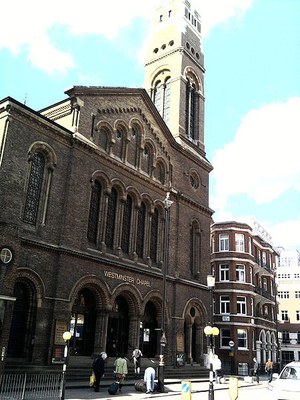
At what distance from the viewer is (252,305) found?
4494 cm

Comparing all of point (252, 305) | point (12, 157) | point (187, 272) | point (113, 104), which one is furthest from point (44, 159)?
point (252, 305)

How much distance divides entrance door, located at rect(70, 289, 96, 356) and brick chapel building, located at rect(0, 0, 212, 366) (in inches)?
2.3

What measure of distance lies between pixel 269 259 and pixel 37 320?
126 ft

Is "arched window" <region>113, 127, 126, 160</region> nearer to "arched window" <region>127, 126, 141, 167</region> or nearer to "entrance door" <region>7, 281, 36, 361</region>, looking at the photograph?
"arched window" <region>127, 126, 141, 167</region>

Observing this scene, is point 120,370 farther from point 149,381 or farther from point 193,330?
point 193,330

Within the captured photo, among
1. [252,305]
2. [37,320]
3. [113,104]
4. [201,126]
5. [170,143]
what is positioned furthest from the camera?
[252,305]

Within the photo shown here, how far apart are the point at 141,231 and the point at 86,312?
7252 mm

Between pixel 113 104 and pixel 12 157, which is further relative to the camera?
pixel 113 104

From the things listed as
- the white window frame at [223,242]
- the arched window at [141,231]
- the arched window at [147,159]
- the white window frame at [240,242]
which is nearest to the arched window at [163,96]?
the arched window at [147,159]

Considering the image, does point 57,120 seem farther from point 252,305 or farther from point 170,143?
point 252,305

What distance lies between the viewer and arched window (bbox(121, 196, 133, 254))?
28.6 metres

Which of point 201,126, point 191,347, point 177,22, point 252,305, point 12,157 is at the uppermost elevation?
point 177,22

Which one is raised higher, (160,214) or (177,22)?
(177,22)

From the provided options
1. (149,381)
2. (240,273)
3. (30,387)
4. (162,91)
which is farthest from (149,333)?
(162,91)
